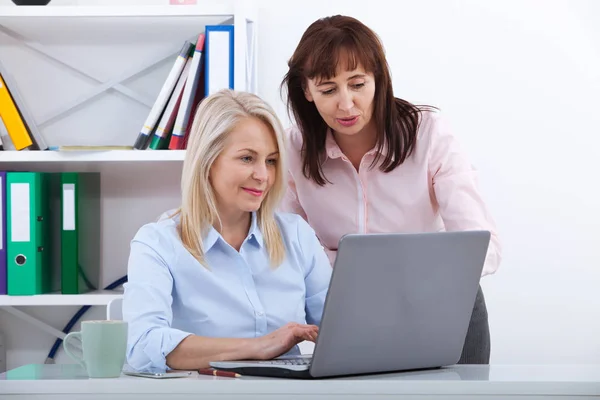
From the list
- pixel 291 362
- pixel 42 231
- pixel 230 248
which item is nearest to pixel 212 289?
pixel 230 248

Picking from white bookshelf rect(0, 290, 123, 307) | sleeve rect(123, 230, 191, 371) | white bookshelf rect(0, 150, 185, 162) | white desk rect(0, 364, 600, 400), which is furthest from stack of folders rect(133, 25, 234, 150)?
white desk rect(0, 364, 600, 400)

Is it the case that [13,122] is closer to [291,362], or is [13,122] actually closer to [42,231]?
[42,231]

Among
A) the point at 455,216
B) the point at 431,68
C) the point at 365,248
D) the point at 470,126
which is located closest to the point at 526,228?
the point at 470,126

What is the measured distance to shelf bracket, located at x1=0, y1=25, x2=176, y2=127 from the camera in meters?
2.71

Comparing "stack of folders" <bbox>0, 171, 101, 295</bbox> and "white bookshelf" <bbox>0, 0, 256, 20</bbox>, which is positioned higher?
"white bookshelf" <bbox>0, 0, 256, 20</bbox>

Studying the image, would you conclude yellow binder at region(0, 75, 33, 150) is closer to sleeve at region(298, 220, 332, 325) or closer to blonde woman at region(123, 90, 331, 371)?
blonde woman at region(123, 90, 331, 371)

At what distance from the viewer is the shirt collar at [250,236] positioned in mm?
1549

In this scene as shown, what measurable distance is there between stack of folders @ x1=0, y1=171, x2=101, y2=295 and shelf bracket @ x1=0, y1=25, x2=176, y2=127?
256mm

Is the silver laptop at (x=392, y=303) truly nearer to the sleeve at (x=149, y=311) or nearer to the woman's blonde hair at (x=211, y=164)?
the sleeve at (x=149, y=311)

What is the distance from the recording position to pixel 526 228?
2701 millimetres

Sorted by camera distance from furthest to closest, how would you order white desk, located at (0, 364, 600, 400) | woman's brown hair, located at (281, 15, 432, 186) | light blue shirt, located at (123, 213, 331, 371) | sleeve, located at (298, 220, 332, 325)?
woman's brown hair, located at (281, 15, 432, 186) → sleeve, located at (298, 220, 332, 325) → light blue shirt, located at (123, 213, 331, 371) → white desk, located at (0, 364, 600, 400)

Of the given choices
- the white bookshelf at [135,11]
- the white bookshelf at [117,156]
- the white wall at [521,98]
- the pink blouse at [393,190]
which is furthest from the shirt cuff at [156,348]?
the white wall at [521,98]

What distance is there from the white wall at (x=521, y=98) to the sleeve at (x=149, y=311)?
1297mm

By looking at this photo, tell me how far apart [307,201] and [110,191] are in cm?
105
